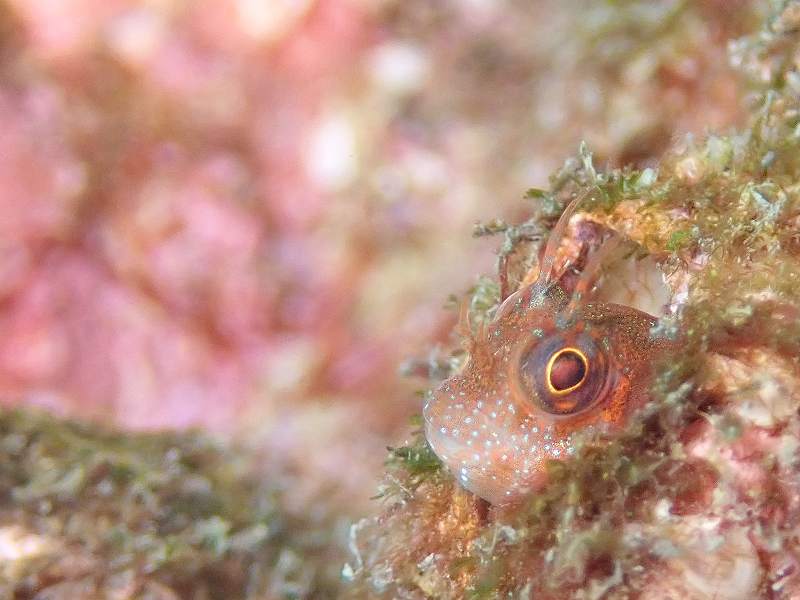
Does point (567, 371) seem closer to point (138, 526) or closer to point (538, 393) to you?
point (538, 393)

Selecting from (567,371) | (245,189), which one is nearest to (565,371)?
(567,371)

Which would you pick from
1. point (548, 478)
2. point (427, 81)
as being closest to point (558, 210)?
point (548, 478)

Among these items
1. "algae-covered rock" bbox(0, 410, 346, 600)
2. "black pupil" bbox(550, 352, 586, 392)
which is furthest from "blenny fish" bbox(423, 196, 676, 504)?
"algae-covered rock" bbox(0, 410, 346, 600)

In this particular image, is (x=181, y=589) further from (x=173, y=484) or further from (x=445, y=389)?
(x=445, y=389)

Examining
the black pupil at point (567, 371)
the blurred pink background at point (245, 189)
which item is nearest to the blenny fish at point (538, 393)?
the black pupil at point (567, 371)

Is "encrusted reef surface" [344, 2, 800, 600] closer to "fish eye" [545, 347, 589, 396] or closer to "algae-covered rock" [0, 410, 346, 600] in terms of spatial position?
"fish eye" [545, 347, 589, 396]

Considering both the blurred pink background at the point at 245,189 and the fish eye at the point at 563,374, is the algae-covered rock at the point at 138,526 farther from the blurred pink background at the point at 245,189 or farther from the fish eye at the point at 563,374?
the fish eye at the point at 563,374
